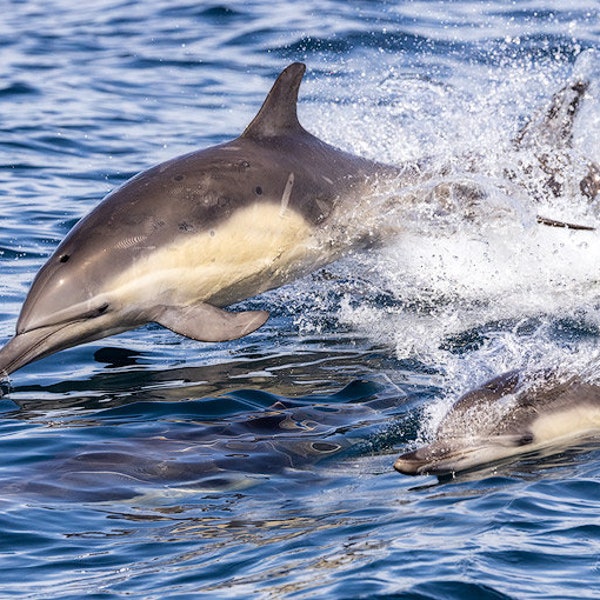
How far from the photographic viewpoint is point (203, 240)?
993cm

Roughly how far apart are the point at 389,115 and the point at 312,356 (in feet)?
23.5

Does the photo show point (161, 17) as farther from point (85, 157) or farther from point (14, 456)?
point (14, 456)

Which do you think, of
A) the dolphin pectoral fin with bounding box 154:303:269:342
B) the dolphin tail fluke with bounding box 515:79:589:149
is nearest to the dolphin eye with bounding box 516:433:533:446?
the dolphin pectoral fin with bounding box 154:303:269:342

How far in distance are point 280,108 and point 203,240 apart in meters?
1.27

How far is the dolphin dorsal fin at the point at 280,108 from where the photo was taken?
10.5 meters

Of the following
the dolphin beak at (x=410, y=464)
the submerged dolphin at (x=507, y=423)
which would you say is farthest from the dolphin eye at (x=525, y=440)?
the dolphin beak at (x=410, y=464)

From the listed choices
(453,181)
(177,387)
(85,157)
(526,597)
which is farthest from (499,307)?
(85,157)

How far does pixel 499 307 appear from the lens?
11.6 metres

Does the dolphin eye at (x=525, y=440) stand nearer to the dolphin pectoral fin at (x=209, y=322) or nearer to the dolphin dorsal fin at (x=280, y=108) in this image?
the dolphin pectoral fin at (x=209, y=322)

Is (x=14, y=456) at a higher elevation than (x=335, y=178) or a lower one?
lower

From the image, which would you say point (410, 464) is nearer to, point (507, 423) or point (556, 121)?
point (507, 423)

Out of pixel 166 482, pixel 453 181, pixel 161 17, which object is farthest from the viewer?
pixel 161 17

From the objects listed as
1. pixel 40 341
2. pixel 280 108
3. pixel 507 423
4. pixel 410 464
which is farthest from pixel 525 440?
pixel 280 108

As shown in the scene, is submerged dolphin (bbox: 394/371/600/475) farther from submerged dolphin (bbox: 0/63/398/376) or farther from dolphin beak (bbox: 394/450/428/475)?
submerged dolphin (bbox: 0/63/398/376)
